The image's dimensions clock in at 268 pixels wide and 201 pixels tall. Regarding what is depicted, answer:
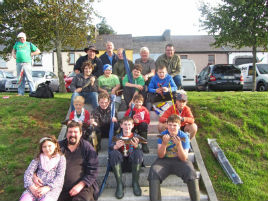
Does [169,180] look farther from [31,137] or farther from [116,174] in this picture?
[31,137]

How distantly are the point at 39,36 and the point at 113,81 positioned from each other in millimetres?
6970

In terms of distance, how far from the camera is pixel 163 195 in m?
3.48

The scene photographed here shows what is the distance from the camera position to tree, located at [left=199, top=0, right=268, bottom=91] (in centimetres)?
1030

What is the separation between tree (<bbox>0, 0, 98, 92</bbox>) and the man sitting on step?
8.38 metres

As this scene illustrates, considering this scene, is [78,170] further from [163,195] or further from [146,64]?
[146,64]

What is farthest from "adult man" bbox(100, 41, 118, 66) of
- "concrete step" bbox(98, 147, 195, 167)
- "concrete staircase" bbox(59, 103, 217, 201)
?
"concrete step" bbox(98, 147, 195, 167)

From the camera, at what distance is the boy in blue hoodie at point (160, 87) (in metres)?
5.18

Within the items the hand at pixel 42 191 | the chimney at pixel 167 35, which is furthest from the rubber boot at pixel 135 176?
the chimney at pixel 167 35

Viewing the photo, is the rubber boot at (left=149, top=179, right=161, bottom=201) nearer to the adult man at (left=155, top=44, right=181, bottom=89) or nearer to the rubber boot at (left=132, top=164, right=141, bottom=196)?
the rubber boot at (left=132, top=164, right=141, bottom=196)

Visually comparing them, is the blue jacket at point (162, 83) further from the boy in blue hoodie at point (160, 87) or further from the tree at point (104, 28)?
the tree at point (104, 28)

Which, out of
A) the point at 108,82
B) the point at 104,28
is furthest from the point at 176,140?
the point at 104,28

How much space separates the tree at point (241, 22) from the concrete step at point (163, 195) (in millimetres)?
8749

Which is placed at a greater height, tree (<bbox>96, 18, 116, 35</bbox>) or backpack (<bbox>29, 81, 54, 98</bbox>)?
tree (<bbox>96, 18, 116, 35</bbox>)

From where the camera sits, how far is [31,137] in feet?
→ 16.5
